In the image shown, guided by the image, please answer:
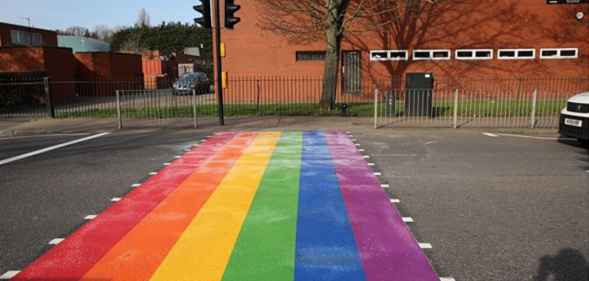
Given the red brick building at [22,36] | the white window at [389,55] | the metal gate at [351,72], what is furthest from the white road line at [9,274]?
the red brick building at [22,36]

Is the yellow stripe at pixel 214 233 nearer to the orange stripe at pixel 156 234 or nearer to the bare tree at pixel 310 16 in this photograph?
the orange stripe at pixel 156 234

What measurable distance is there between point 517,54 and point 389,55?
625 centimetres

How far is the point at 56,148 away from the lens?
1037 centimetres

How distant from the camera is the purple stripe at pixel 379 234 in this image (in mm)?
3828

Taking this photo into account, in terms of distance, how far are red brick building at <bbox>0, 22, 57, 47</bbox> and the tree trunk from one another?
2565 cm

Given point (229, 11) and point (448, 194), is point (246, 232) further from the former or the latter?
point (229, 11)

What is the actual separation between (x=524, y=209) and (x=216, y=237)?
12.6ft

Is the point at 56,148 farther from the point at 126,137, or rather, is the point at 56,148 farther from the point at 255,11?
the point at 255,11

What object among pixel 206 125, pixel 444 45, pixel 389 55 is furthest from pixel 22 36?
pixel 444 45

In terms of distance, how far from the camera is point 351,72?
22.3 m

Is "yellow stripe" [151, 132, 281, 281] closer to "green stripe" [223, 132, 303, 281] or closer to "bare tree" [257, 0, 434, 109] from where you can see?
"green stripe" [223, 132, 303, 281]

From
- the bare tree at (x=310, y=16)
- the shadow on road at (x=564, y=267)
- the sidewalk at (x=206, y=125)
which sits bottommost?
the shadow on road at (x=564, y=267)

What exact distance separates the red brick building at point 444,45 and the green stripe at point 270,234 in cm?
1524

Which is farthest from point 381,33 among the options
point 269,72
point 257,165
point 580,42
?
point 257,165
